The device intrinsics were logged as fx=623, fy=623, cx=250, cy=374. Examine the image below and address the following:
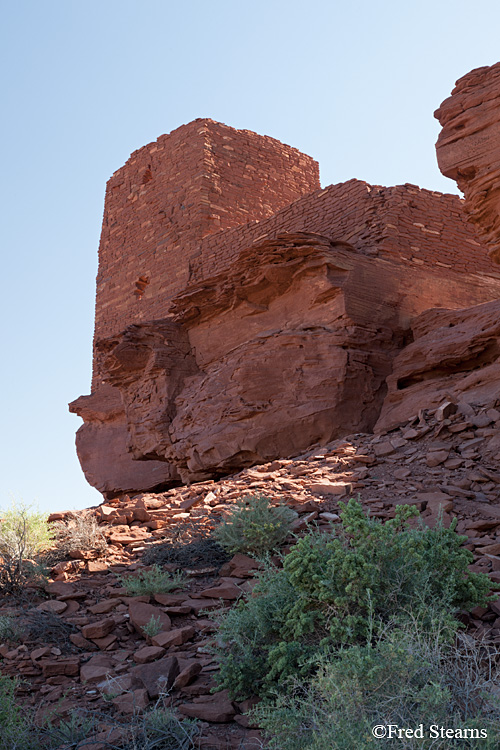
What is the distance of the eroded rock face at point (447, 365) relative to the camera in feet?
23.4

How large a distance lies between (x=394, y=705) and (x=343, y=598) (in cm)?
72

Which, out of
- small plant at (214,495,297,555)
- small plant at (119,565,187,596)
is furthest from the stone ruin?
small plant at (119,565,187,596)

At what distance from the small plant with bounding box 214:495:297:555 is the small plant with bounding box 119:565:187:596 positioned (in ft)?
1.60

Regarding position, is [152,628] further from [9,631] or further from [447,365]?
[447,365]

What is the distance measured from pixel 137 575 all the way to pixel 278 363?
4469mm

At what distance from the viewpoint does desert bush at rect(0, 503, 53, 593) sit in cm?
472

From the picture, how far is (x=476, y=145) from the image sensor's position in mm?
5777

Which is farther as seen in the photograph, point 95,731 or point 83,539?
point 83,539

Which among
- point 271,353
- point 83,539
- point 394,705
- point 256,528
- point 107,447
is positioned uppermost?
point 107,447

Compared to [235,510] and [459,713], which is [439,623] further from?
[235,510]

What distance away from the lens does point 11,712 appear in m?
2.65

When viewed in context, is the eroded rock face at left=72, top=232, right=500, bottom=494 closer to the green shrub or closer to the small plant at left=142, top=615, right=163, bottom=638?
the small plant at left=142, top=615, right=163, bottom=638

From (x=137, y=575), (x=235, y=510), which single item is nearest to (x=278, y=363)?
(x=235, y=510)

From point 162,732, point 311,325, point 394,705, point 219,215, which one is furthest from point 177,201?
point 394,705
